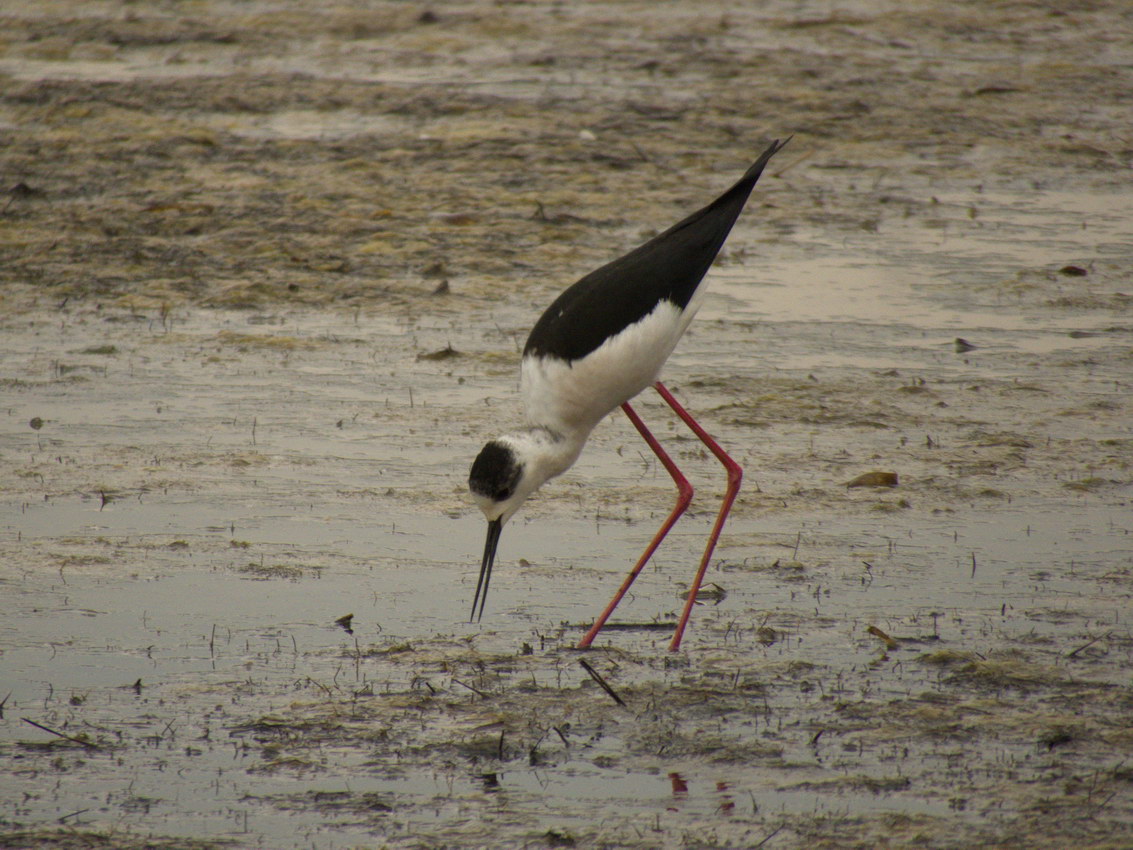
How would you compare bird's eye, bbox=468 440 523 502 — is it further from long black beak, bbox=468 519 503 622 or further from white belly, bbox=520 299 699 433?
white belly, bbox=520 299 699 433

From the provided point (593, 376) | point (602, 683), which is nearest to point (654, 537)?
point (593, 376)

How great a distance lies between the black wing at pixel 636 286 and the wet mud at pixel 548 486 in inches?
28.9

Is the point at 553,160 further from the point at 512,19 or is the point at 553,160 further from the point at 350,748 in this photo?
the point at 350,748

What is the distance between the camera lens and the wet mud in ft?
11.8

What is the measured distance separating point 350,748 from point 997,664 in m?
1.66

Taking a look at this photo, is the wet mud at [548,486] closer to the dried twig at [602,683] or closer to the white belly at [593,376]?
the dried twig at [602,683]

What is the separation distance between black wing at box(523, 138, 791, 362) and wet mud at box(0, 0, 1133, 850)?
733mm

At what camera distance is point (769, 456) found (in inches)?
233

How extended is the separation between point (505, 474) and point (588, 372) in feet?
1.28

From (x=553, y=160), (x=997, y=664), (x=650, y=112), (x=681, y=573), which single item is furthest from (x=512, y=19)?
(x=997, y=664)

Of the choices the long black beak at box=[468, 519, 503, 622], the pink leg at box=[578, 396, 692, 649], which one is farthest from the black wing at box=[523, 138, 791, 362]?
the long black beak at box=[468, 519, 503, 622]

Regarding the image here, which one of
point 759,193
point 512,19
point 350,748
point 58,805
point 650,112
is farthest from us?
point 512,19

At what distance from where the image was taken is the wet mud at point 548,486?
3.61 metres

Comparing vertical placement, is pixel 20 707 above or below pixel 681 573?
above
